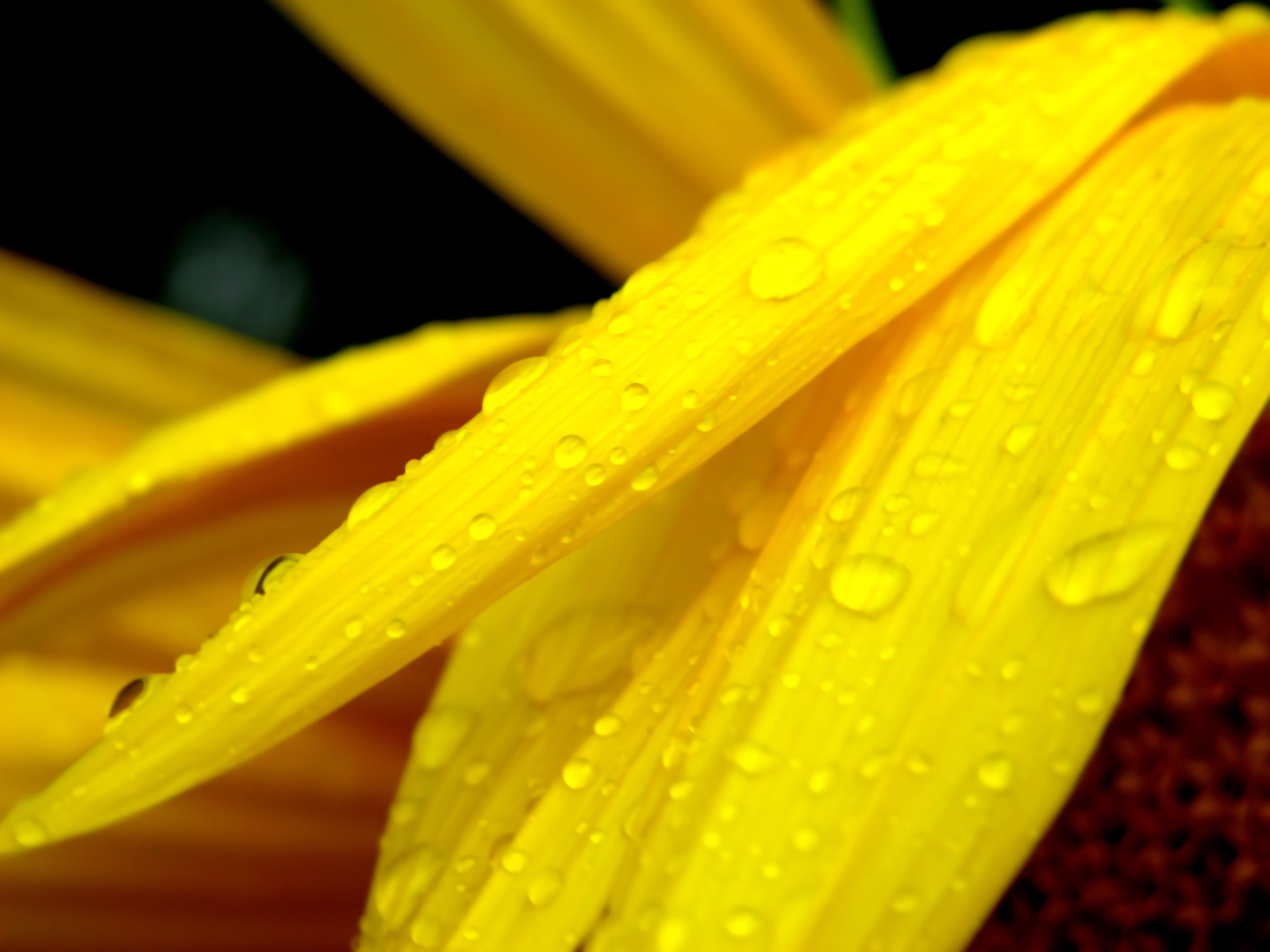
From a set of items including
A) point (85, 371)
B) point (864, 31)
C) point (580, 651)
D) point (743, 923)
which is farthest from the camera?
point (864, 31)

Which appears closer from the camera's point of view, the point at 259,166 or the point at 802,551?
the point at 802,551

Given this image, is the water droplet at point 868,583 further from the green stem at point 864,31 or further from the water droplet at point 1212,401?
the green stem at point 864,31

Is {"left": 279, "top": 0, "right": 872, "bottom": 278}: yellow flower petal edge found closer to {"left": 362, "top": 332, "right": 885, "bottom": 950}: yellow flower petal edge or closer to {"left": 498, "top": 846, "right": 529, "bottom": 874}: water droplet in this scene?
{"left": 362, "top": 332, "right": 885, "bottom": 950}: yellow flower petal edge

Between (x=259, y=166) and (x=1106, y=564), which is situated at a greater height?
(x=259, y=166)

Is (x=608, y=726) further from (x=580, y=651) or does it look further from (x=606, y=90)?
(x=606, y=90)

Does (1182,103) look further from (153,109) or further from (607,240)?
(153,109)

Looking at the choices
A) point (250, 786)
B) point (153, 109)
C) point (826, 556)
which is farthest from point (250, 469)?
point (153, 109)

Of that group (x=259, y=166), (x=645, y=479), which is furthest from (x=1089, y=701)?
(x=259, y=166)
